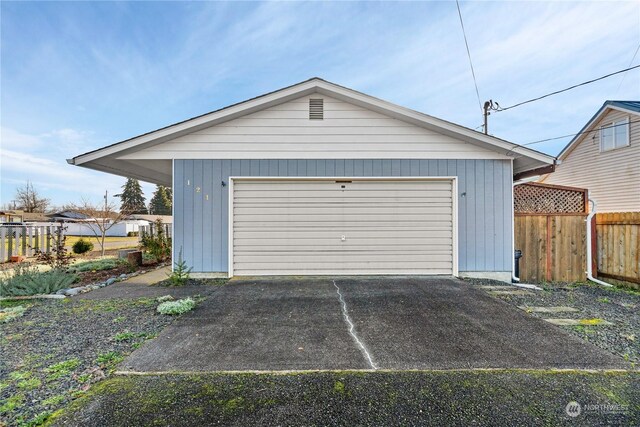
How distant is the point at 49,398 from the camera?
1992 millimetres

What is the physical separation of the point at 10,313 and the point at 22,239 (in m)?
7.95

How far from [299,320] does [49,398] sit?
7.64ft

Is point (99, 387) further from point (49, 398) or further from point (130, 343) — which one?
point (130, 343)

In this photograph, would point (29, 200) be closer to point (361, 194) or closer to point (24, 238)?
point (24, 238)

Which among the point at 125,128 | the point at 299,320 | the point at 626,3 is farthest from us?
the point at 125,128

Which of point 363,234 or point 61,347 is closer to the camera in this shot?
point 61,347

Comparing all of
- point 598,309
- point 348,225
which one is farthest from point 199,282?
point 598,309

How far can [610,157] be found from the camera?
36.0ft

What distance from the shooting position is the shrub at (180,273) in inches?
214

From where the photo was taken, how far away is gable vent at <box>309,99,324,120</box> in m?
6.00

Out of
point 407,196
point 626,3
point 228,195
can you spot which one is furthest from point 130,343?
point 626,3

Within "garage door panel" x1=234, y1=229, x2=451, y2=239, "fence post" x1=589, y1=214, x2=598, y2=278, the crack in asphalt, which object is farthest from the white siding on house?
the crack in asphalt

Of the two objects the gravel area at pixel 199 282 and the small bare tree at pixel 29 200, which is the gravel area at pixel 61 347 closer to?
the gravel area at pixel 199 282

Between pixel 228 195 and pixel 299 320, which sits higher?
pixel 228 195
